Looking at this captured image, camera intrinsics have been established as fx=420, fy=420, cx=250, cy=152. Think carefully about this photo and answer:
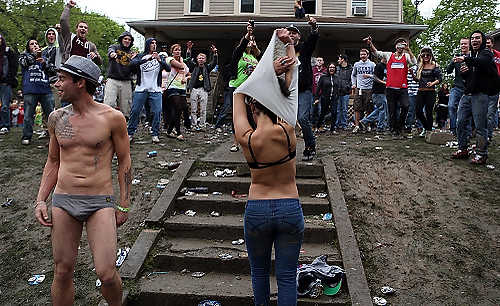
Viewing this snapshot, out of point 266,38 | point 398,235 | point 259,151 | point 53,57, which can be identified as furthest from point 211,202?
point 266,38

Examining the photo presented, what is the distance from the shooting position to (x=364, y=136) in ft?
32.9

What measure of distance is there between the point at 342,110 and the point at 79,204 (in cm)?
940

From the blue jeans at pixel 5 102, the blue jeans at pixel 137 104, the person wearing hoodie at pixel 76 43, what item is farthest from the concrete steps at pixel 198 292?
the blue jeans at pixel 5 102

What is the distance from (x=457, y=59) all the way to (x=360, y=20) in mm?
12173

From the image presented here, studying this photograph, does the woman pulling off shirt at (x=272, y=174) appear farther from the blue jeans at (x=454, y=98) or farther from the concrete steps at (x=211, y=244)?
the blue jeans at (x=454, y=98)

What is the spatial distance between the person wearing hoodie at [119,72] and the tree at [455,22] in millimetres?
29009

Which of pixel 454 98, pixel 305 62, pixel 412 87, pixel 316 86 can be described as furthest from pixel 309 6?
pixel 305 62

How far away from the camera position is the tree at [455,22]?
3128 centimetres

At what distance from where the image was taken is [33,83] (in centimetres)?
802

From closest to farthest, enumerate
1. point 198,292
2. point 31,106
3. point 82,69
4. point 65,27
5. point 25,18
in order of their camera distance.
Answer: point 82,69 < point 198,292 < point 65,27 < point 31,106 < point 25,18

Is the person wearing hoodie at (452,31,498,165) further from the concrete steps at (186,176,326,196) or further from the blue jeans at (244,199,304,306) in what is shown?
the blue jeans at (244,199,304,306)

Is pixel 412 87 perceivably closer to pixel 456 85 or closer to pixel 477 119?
pixel 456 85

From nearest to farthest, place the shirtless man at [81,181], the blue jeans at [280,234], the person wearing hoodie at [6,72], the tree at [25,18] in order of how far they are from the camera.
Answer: the blue jeans at [280,234]
the shirtless man at [81,181]
the person wearing hoodie at [6,72]
the tree at [25,18]

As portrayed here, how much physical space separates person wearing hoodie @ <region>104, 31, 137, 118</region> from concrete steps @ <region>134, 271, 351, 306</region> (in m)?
4.78
